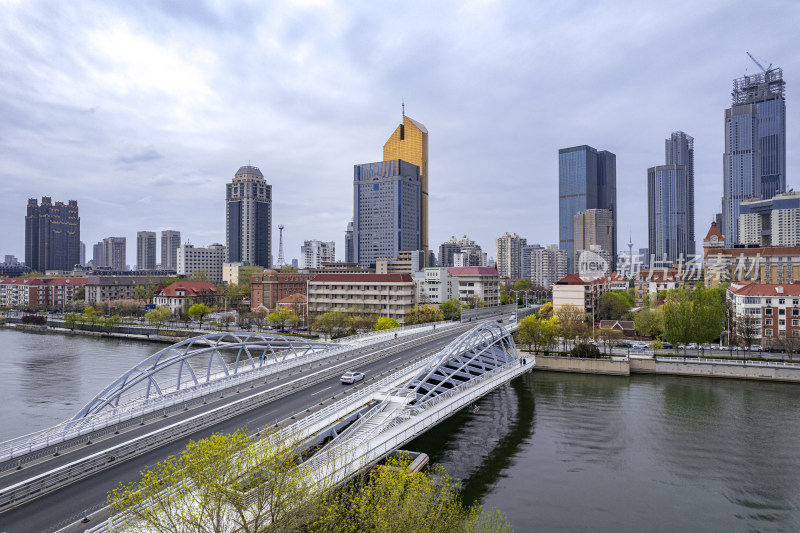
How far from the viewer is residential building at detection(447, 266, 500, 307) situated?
93.1m

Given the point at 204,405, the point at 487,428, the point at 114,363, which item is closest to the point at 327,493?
the point at 204,405

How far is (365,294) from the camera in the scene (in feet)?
242

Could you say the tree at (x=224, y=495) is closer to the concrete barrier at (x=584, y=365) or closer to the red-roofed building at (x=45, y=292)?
the concrete barrier at (x=584, y=365)

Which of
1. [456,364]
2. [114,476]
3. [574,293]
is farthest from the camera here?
[574,293]

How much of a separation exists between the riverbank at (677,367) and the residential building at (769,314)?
7806 millimetres

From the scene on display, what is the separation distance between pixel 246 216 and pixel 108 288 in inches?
2438

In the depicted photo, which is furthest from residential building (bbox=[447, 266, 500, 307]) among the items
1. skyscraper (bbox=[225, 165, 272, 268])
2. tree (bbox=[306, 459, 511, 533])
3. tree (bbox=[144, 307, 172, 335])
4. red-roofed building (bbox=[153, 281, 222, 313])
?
skyscraper (bbox=[225, 165, 272, 268])

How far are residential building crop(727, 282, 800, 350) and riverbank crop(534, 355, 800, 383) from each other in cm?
781

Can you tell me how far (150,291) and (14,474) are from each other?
343ft

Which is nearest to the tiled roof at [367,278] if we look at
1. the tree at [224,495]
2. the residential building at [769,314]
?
the residential building at [769,314]

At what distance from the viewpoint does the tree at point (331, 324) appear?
64.1m

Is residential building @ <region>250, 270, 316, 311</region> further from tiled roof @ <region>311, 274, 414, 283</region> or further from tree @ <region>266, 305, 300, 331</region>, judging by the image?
tree @ <region>266, 305, 300, 331</region>

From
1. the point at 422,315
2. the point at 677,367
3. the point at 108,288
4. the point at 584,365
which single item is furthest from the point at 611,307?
the point at 108,288

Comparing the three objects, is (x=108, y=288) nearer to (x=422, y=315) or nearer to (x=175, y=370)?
(x=175, y=370)
